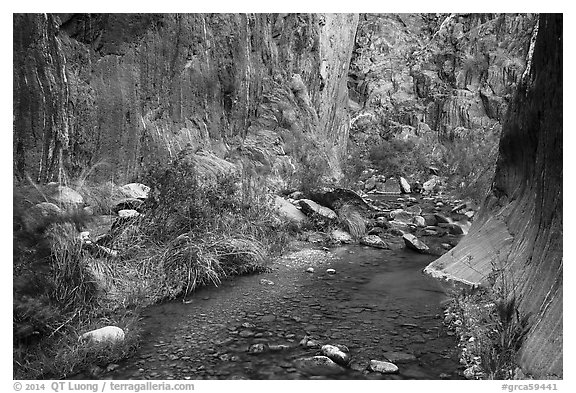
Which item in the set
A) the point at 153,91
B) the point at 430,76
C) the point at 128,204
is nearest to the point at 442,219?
the point at 153,91

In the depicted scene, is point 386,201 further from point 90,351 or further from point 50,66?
point 90,351

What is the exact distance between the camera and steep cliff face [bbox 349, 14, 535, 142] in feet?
115

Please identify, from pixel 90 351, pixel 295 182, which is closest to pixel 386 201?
pixel 295 182

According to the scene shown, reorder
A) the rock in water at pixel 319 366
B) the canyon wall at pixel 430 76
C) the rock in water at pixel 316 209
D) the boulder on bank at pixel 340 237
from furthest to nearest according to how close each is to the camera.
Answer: the canyon wall at pixel 430 76 < the rock in water at pixel 316 209 < the boulder on bank at pixel 340 237 < the rock in water at pixel 319 366

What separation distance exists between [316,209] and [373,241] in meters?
1.65

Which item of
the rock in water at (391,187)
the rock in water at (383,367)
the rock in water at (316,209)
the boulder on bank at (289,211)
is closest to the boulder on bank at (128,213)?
the boulder on bank at (289,211)

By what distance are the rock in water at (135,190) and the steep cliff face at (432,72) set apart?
2852cm

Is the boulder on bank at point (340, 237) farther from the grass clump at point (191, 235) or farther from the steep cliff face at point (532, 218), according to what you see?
the steep cliff face at point (532, 218)

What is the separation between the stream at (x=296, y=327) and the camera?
4027 mm

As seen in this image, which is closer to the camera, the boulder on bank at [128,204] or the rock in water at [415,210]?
the boulder on bank at [128,204]

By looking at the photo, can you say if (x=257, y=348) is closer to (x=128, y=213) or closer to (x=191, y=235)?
(x=191, y=235)

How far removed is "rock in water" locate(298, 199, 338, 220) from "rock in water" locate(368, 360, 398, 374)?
6.17 meters

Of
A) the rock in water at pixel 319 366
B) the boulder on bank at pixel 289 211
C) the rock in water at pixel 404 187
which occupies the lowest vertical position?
the rock in water at pixel 404 187
